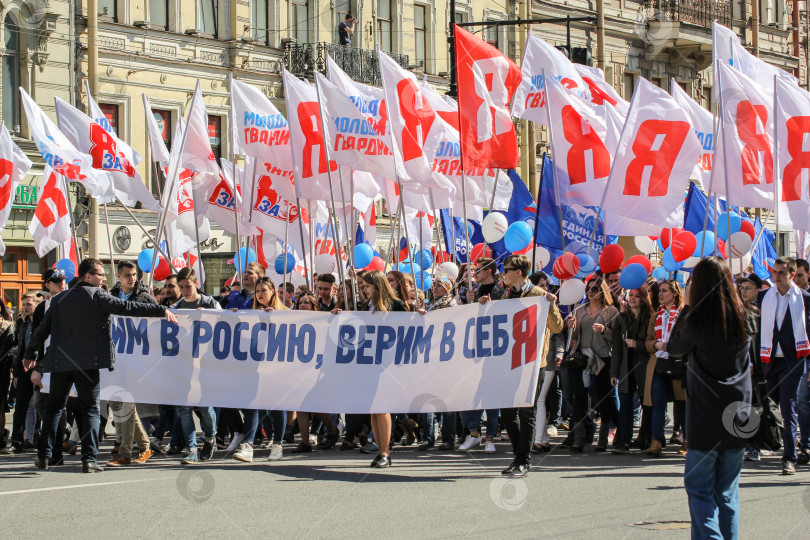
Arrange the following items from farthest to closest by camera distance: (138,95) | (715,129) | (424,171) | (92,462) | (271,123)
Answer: (138,95)
(271,123)
(715,129)
(424,171)
(92,462)

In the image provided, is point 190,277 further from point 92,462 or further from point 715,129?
point 715,129

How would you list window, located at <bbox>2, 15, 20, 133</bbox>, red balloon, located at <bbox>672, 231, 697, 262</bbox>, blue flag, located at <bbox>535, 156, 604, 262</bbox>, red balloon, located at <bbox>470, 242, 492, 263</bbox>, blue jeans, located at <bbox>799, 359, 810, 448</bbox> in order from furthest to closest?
window, located at <bbox>2, 15, 20, 133</bbox> → red balloon, located at <bbox>470, 242, 492, 263</bbox> → blue flag, located at <bbox>535, 156, 604, 262</bbox> → red balloon, located at <bbox>672, 231, 697, 262</bbox> → blue jeans, located at <bbox>799, 359, 810, 448</bbox>

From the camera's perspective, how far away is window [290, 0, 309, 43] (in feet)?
105

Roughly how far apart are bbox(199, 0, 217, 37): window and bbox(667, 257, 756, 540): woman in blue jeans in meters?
25.3

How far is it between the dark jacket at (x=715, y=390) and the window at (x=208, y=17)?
83.2ft

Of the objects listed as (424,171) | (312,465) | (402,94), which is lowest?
(312,465)

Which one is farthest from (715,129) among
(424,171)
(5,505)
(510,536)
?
(5,505)

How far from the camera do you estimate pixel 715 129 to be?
45.4ft

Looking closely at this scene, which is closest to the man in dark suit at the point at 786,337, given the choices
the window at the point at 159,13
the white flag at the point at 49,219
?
the white flag at the point at 49,219

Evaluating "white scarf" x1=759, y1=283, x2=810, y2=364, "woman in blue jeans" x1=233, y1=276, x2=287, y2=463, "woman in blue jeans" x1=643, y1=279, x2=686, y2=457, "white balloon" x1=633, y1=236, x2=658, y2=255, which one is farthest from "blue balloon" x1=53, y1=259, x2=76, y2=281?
"white balloon" x1=633, y1=236, x2=658, y2=255

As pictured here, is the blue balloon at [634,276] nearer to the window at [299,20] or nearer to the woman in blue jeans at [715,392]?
the woman in blue jeans at [715,392]

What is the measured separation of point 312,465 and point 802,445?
426cm

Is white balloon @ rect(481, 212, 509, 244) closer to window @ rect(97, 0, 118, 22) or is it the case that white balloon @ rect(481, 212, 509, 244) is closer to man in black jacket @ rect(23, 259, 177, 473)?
man in black jacket @ rect(23, 259, 177, 473)

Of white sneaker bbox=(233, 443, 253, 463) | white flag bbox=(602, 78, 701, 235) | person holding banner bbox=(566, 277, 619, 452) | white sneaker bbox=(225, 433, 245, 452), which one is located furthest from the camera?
white flag bbox=(602, 78, 701, 235)
